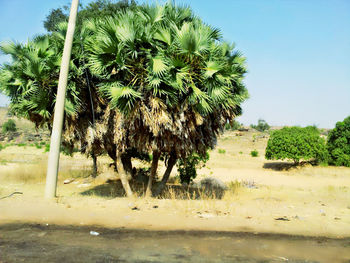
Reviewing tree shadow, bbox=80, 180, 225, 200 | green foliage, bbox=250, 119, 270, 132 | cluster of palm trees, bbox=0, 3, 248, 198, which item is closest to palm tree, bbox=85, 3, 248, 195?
cluster of palm trees, bbox=0, 3, 248, 198

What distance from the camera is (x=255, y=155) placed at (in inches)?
1208

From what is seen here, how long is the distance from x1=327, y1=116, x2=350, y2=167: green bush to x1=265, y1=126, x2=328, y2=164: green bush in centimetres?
71

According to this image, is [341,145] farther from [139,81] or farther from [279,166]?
[139,81]

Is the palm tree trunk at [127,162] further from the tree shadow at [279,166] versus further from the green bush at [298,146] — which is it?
the tree shadow at [279,166]

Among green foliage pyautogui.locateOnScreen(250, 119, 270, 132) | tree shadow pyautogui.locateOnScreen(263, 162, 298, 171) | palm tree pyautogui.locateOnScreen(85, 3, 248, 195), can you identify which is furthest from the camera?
green foliage pyautogui.locateOnScreen(250, 119, 270, 132)

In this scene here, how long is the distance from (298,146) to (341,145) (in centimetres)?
326

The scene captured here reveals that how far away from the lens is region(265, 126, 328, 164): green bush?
21703 mm

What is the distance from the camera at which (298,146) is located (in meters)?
21.9

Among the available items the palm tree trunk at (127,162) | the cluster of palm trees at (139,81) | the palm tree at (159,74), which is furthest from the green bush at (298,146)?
the palm tree at (159,74)

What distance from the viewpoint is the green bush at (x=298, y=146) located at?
2170 cm

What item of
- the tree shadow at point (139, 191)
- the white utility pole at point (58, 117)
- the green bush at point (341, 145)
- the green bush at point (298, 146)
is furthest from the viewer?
the green bush at point (341, 145)

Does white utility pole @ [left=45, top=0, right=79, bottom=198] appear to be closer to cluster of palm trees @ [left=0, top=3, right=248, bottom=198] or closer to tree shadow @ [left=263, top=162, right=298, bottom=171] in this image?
cluster of palm trees @ [left=0, top=3, right=248, bottom=198]

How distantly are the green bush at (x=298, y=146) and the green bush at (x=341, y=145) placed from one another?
706 mm

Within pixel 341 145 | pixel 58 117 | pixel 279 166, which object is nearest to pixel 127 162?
pixel 58 117
